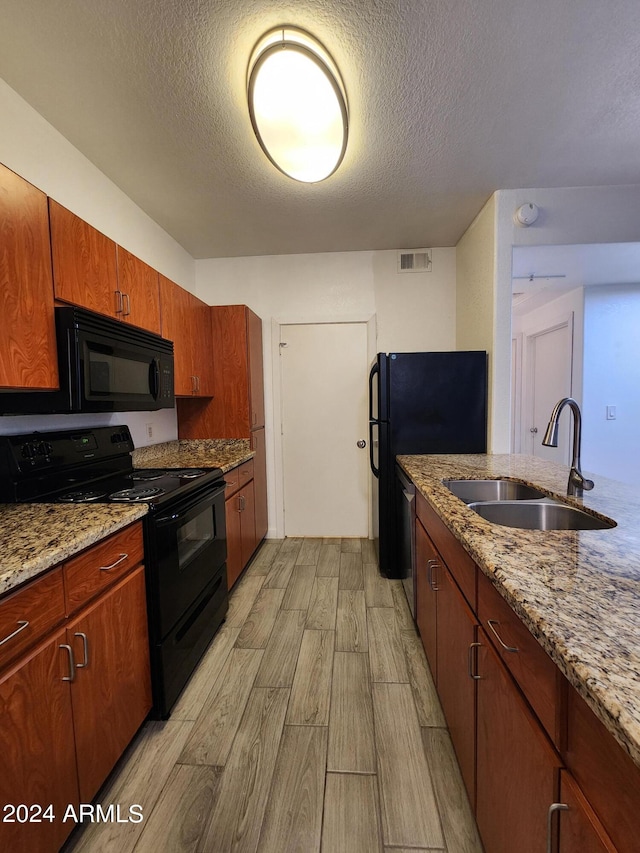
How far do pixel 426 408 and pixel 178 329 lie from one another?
1804 mm

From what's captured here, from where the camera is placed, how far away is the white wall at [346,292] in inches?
124

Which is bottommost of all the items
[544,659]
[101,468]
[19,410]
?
[544,659]

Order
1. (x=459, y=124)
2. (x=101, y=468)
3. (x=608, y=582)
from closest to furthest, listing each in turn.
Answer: (x=608, y=582) < (x=459, y=124) < (x=101, y=468)

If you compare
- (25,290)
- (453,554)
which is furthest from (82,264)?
(453,554)

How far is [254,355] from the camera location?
3.06 metres

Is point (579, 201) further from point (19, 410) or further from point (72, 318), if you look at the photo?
point (19, 410)

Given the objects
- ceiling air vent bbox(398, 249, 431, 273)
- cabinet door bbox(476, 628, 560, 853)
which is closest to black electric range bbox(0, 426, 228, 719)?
cabinet door bbox(476, 628, 560, 853)

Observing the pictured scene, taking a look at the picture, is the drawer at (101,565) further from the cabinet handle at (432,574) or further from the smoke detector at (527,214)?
the smoke detector at (527,214)

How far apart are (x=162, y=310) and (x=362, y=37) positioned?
1.61 meters

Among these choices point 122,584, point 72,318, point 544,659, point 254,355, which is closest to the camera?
point 544,659

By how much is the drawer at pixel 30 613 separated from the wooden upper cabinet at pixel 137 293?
1346 millimetres

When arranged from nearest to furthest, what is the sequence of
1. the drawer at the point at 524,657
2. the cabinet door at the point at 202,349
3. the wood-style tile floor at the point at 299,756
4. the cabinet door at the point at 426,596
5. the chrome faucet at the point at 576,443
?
1. the drawer at the point at 524,657
2. the wood-style tile floor at the point at 299,756
3. the chrome faucet at the point at 576,443
4. the cabinet door at the point at 426,596
5. the cabinet door at the point at 202,349

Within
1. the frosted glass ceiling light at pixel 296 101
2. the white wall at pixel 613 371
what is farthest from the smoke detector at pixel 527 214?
the white wall at pixel 613 371

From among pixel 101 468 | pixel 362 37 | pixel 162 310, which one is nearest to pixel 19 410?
pixel 101 468
